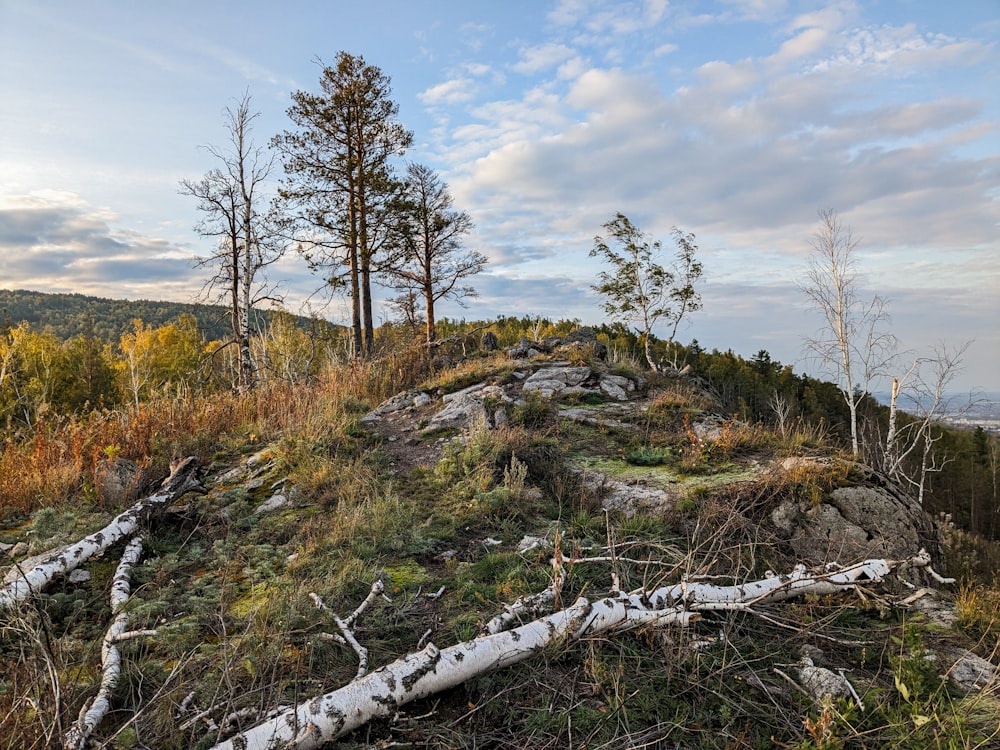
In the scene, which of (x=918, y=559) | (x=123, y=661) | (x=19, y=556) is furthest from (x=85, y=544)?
(x=918, y=559)

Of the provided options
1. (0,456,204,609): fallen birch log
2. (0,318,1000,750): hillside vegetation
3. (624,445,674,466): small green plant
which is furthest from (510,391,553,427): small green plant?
(0,456,204,609): fallen birch log

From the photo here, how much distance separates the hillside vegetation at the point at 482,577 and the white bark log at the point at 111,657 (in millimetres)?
66

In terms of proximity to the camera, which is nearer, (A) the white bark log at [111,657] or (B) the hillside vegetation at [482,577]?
(A) the white bark log at [111,657]

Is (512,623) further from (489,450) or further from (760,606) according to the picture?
(489,450)

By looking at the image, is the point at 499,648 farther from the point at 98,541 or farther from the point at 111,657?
the point at 98,541

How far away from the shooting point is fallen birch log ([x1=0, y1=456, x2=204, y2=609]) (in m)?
3.32

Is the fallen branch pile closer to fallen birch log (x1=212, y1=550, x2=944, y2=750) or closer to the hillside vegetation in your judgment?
the hillside vegetation

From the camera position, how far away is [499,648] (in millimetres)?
2691

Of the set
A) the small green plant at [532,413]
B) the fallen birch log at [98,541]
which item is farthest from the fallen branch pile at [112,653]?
the small green plant at [532,413]

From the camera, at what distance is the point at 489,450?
624 cm

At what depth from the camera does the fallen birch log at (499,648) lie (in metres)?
2.13

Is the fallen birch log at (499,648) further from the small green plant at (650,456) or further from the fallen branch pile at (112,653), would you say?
the small green plant at (650,456)

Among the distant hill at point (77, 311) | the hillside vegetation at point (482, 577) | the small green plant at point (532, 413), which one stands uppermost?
the distant hill at point (77, 311)

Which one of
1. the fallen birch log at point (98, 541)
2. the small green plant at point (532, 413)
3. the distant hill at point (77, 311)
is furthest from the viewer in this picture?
the distant hill at point (77, 311)
